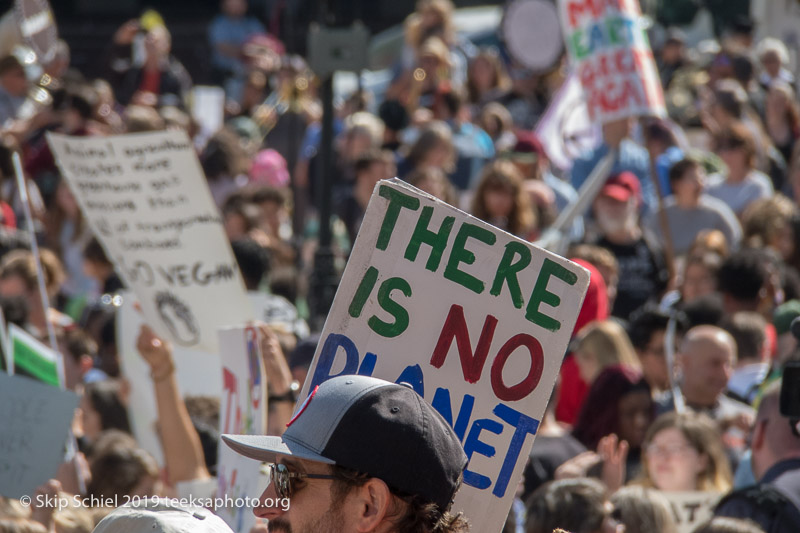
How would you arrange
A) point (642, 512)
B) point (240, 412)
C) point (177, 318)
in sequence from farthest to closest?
point (177, 318) → point (642, 512) → point (240, 412)

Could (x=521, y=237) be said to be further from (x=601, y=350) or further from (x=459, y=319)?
(x=459, y=319)

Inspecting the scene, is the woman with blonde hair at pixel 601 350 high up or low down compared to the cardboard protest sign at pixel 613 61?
down

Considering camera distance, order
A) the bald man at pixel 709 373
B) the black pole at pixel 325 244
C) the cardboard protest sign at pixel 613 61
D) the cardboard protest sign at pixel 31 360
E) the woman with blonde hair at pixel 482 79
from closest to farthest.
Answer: the cardboard protest sign at pixel 31 360 < the bald man at pixel 709 373 < the black pole at pixel 325 244 < the cardboard protest sign at pixel 613 61 < the woman with blonde hair at pixel 482 79

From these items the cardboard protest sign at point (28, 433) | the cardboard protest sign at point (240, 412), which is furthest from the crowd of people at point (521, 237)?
the cardboard protest sign at point (240, 412)

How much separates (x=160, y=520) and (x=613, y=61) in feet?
21.7

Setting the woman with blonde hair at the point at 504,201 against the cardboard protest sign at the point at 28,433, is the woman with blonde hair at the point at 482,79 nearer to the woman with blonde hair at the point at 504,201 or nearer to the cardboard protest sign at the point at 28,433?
the woman with blonde hair at the point at 504,201

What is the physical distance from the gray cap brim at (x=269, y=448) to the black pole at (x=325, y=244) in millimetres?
5208

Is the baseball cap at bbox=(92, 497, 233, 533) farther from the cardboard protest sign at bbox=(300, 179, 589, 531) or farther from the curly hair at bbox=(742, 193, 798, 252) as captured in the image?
the curly hair at bbox=(742, 193, 798, 252)

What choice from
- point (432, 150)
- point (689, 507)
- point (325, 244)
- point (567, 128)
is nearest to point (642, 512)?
point (689, 507)

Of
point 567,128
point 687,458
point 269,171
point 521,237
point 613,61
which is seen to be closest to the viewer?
point 687,458

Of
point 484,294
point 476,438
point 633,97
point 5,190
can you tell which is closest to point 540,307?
point 484,294

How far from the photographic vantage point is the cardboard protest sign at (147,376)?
549 cm

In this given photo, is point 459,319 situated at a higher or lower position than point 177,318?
higher

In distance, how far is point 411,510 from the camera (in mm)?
2402
